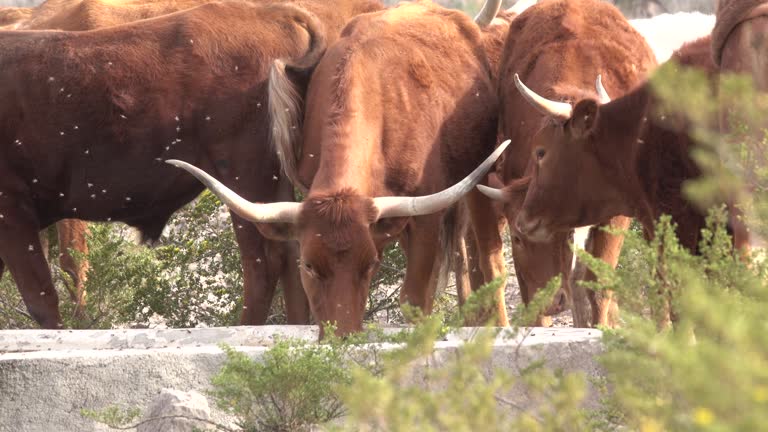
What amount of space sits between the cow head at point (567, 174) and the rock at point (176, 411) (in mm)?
2599

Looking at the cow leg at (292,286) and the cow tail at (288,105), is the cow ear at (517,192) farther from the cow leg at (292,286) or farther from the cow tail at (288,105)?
the cow leg at (292,286)

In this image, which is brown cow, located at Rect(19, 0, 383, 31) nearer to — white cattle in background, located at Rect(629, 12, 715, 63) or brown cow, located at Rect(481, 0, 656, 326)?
brown cow, located at Rect(481, 0, 656, 326)

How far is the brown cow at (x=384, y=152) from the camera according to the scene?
285 inches

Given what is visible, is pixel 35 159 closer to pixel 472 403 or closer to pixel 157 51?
pixel 157 51

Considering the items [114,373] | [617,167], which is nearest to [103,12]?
[617,167]

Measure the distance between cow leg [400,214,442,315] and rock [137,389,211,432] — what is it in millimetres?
2511

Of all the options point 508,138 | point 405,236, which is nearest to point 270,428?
point 405,236

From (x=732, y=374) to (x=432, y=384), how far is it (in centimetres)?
298

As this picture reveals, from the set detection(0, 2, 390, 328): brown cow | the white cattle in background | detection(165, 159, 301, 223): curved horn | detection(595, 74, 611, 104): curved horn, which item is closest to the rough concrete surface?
detection(165, 159, 301, 223): curved horn

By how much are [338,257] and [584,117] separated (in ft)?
4.81

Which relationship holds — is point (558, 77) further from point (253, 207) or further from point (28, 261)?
point (28, 261)

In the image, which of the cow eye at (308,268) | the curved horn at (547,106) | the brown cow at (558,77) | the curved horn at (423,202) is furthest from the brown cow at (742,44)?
the cow eye at (308,268)

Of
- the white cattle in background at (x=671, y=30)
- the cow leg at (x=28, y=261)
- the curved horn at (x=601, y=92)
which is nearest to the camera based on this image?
the curved horn at (x=601, y=92)

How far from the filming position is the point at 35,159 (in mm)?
8836
